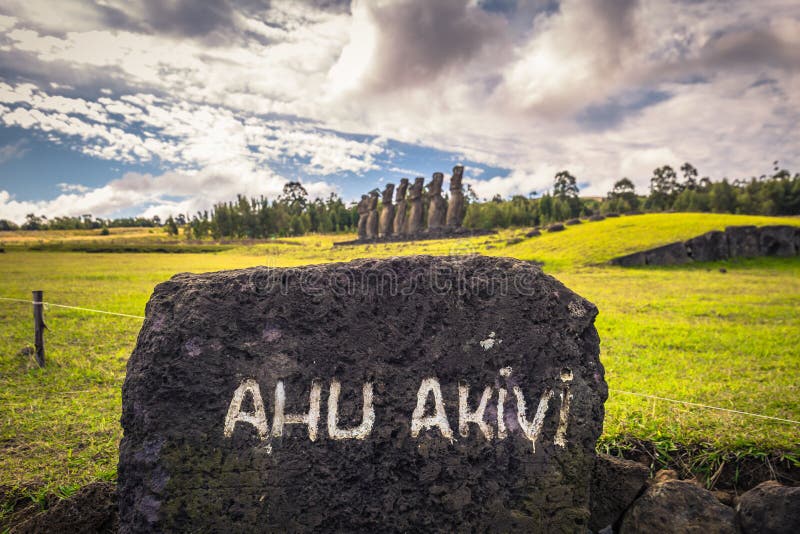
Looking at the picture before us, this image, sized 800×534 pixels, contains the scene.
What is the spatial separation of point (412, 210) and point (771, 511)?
33.6 m

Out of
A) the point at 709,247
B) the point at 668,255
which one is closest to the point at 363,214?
the point at 668,255

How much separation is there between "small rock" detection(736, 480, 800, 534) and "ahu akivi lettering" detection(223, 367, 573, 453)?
4.31 ft

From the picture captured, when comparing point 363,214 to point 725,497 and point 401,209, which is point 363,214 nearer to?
point 401,209

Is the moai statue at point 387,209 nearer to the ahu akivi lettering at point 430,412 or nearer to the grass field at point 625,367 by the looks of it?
the grass field at point 625,367

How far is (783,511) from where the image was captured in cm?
286

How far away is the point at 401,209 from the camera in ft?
124

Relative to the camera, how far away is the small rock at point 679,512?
3.00m

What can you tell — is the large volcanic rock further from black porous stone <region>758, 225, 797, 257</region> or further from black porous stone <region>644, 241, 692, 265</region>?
black porous stone <region>758, 225, 797, 257</region>

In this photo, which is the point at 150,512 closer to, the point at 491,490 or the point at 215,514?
the point at 215,514

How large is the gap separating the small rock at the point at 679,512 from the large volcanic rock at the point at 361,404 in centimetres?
55

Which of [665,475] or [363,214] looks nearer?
[665,475]

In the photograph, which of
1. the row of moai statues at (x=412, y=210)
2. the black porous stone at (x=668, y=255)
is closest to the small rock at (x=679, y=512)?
the black porous stone at (x=668, y=255)

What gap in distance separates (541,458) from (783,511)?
1561mm

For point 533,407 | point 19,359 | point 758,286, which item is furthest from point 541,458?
point 758,286
